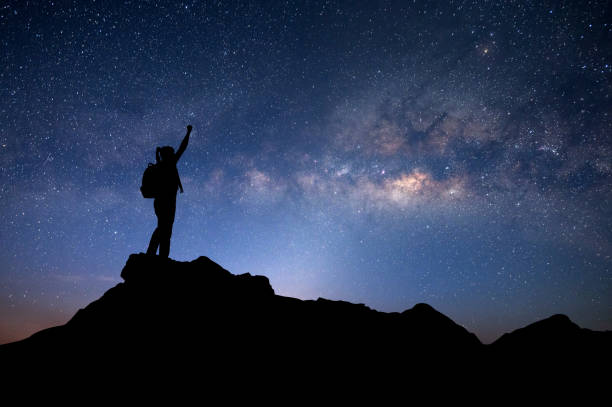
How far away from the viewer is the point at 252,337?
6.15 metres

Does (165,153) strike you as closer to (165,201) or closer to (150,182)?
(150,182)

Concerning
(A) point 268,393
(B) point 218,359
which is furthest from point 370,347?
(B) point 218,359

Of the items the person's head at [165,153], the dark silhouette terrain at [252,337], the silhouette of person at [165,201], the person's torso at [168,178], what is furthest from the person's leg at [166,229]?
the person's head at [165,153]

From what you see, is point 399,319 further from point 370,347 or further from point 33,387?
point 33,387

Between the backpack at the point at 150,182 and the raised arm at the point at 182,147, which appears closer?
the backpack at the point at 150,182

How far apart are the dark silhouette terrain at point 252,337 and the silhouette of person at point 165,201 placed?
55cm

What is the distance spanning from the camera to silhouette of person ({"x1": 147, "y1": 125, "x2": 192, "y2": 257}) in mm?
7840

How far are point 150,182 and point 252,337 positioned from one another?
479 cm

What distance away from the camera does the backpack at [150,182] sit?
7.77m

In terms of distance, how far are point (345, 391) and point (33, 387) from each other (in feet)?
18.1

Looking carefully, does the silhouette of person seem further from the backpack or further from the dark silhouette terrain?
the dark silhouette terrain

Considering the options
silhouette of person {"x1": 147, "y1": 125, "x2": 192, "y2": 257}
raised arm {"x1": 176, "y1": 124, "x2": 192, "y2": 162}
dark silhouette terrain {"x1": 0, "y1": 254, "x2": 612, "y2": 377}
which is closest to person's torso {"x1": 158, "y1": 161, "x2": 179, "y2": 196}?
silhouette of person {"x1": 147, "y1": 125, "x2": 192, "y2": 257}

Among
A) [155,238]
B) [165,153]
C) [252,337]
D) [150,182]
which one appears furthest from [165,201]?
[252,337]

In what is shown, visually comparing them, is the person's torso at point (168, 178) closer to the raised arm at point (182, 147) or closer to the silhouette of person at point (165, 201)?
the silhouette of person at point (165, 201)
